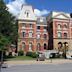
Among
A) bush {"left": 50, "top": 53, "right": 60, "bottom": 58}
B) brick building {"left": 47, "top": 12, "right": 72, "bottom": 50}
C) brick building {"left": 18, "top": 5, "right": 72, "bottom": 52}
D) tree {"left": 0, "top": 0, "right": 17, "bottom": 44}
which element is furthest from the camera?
brick building {"left": 47, "top": 12, "right": 72, "bottom": 50}

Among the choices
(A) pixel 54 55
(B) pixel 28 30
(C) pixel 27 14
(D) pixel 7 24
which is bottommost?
(A) pixel 54 55

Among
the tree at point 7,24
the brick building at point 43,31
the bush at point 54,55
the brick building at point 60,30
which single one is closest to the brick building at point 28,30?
the brick building at point 43,31

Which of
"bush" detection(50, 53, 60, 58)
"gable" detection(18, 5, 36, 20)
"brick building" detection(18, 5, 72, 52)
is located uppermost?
"gable" detection(18, 5, 36, 20)

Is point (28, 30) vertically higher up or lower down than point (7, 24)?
higher up

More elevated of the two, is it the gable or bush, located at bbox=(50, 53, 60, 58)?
the gable

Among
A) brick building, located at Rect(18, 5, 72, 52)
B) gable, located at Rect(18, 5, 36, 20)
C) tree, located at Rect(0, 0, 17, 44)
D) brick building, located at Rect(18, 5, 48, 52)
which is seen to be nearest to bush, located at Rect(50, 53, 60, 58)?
brick building, located at Rect(18, 5, 72, 52)

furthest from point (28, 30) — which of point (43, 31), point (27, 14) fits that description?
point (43, 31)

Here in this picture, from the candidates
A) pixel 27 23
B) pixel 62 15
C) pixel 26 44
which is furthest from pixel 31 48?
pixel 62 15

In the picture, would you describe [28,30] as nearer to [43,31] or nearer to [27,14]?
[27,14]

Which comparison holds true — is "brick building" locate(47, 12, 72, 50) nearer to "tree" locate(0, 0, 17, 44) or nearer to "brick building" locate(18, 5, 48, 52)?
"brick building" locate(18, 5, 48, 52)

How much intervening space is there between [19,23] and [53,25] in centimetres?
1206

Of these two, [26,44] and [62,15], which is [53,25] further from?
[26,44]

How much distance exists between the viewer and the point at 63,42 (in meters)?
83.2

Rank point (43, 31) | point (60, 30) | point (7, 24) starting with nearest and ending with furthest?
point (7, 24)
point (60, 30)
point (43, 31)
